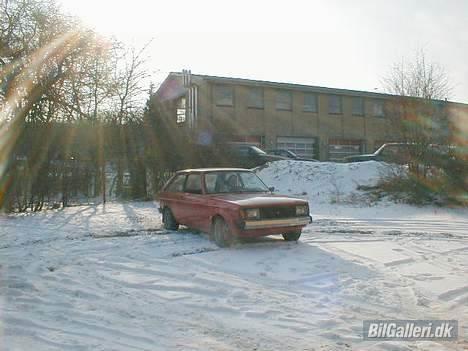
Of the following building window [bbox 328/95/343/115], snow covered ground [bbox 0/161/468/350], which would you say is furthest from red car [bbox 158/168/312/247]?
building window [bbox 328/95/343/115]

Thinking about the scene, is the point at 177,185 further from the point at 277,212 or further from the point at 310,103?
the point at 310,103

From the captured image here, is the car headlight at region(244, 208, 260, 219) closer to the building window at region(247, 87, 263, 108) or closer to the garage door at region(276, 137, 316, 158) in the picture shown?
the building window at region(247, 87, 263, 108)

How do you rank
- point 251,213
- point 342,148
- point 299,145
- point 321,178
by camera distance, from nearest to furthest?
point 251,213
point 321,178
point 299,145
point 342,148

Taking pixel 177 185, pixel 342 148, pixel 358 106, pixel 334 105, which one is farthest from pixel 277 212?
pixel 358 106

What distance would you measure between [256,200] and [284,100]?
88.4 feet

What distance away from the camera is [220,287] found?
19.6 feet

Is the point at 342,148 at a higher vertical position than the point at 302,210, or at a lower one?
higher

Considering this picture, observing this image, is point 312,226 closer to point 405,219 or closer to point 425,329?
point 405,219

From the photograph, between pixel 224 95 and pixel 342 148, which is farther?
pixel 342 148

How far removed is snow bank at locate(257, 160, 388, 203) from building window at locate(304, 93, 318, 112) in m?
14.0

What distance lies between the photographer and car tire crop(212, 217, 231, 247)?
8.54 m

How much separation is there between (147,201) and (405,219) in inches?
410

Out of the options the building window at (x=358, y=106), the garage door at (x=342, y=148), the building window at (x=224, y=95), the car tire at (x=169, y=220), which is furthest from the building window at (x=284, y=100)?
the car tire at (x=169, y=220)

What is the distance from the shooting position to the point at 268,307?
5.17 metres
